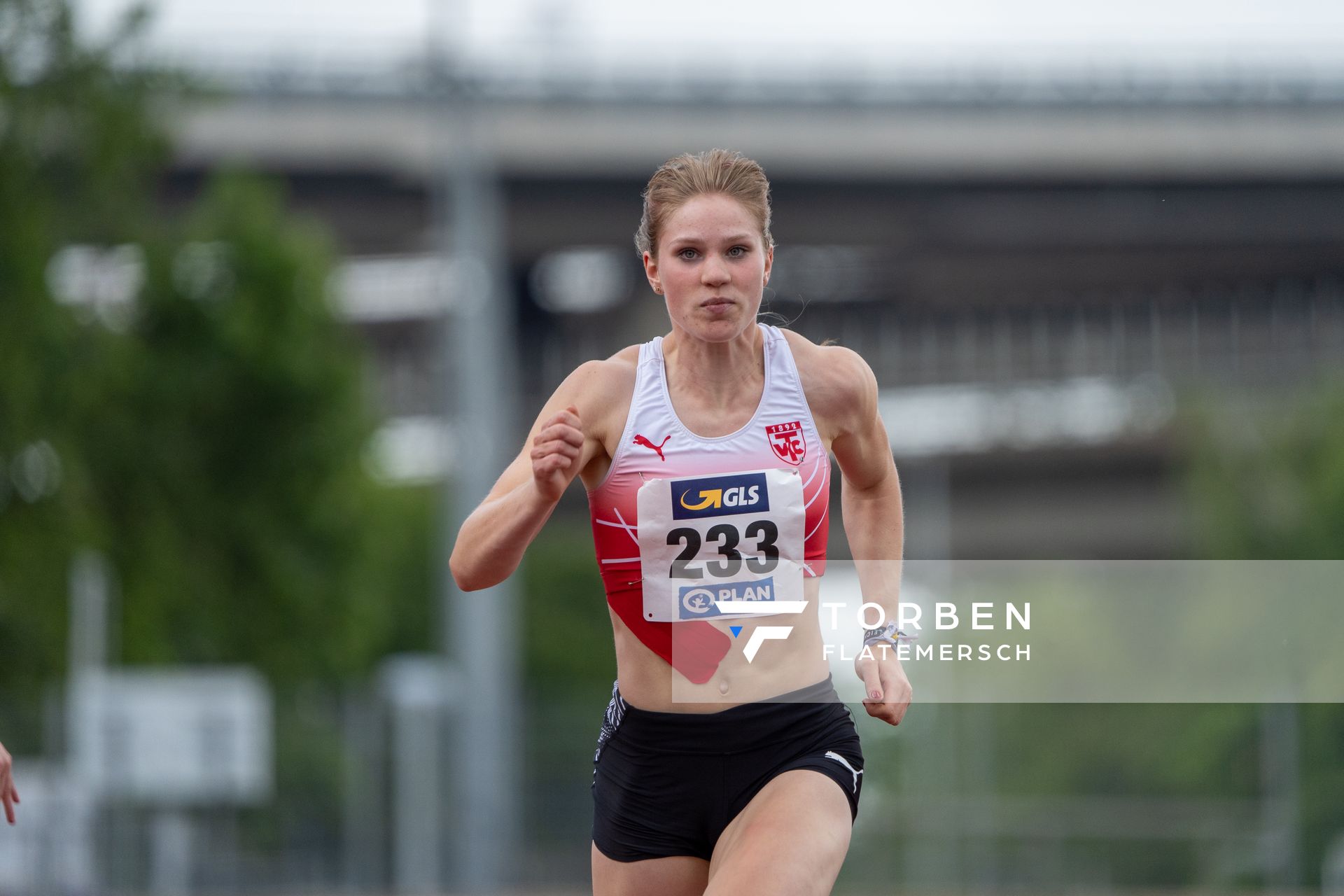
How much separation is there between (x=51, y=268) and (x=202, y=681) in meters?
4.60

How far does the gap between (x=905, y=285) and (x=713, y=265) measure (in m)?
45.0

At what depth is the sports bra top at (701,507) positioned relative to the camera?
4.50 metres

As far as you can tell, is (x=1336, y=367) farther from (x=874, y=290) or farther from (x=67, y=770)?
(x=67, y=770)

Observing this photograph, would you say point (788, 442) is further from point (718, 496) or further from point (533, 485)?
point (533, 485)

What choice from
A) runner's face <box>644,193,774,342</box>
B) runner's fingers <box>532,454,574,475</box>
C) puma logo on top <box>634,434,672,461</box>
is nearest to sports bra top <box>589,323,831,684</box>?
puma logo on top <box>634,434,672,461</box>

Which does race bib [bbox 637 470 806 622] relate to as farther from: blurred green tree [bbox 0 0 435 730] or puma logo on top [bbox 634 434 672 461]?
blurred green tree [bbox 0 0 435 730]

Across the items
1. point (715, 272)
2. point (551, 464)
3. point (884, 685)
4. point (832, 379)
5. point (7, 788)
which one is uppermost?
point (715, 272)

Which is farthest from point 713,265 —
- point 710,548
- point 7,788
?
point 7,788

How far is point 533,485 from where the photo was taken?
4199 mm

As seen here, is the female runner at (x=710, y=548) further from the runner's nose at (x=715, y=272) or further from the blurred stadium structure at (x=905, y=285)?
the blurred stadium structure at (x=905, y=285)

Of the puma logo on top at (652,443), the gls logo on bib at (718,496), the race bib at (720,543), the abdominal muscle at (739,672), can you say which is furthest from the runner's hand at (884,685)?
the puma logo on top at (652,443)

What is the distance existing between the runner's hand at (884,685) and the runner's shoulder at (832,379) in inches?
24.0

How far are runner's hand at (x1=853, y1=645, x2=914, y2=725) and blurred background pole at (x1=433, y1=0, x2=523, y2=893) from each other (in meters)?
14.8

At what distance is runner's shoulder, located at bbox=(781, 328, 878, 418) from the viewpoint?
15.3 feet
